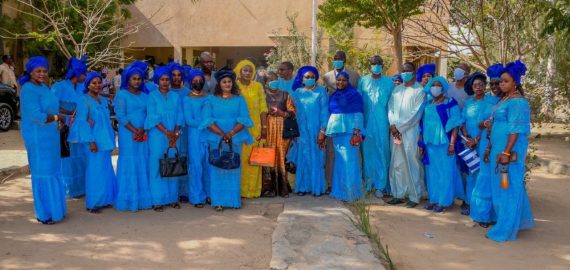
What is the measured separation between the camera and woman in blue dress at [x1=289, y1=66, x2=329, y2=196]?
20.9ft

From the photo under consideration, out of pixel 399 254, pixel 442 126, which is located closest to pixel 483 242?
pixel 399 254

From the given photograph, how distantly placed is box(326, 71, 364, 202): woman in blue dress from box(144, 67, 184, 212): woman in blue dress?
1.83 m

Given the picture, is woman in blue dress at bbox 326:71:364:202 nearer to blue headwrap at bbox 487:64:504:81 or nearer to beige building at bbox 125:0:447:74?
blue headwrap at bbox 487:64:504:81

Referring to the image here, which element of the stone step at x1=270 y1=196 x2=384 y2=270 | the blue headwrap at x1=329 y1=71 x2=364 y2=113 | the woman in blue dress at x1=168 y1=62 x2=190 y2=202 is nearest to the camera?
the stone step at x1=270 y1=196 x2=384 y2=270

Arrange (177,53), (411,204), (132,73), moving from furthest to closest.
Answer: (177,53)
(411,204)
(132,73)

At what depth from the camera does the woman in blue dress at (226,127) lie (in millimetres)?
5785

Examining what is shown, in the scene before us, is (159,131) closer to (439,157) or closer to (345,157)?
(345,157)

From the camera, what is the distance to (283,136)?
6.32 m

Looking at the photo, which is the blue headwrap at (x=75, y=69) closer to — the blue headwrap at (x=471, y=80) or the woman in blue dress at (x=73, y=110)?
the woman in blue dress at (x=73, y=110)

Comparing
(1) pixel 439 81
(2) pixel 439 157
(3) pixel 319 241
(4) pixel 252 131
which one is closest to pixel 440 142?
(2) pixel 439 157

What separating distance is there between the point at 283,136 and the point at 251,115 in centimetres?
48

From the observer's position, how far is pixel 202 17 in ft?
61.9

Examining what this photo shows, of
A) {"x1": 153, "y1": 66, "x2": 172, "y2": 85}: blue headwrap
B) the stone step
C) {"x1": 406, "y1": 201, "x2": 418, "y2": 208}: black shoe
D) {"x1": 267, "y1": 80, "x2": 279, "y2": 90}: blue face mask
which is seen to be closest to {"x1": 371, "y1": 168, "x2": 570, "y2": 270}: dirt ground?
{"x1": 406, "y1": 201, "x2": 418, "y2": 208}: black shoe

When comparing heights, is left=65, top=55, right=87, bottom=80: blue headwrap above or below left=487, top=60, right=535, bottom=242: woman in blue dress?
above
